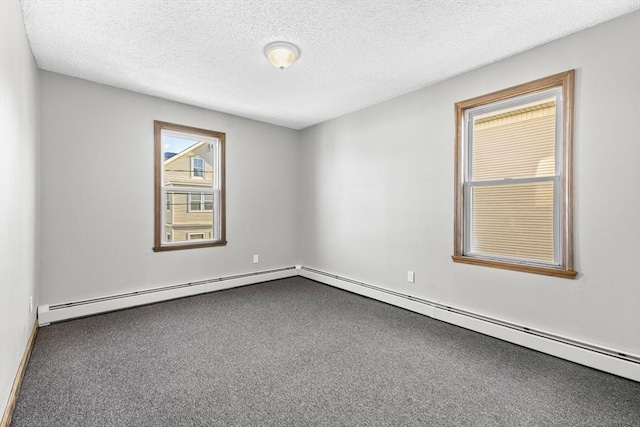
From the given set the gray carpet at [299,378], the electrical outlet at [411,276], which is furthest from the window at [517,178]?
the gray carpet at [299,378]

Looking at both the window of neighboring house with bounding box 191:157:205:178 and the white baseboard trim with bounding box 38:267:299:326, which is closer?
the white baseboard trim with bounding box 38:267:299:326

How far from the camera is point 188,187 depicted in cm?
422

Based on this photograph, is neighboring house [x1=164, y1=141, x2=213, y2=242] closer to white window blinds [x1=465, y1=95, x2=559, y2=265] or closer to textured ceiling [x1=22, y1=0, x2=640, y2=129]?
textured ceiling [x1=22, y1=0, x2=640, y2=129]

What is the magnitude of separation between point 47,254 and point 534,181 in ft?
15.3

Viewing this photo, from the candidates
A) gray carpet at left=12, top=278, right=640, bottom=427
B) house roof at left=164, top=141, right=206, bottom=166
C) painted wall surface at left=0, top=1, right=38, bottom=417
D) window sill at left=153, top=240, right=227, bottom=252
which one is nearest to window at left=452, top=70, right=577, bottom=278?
gray carpet at left=12, top=278, right=640, bottom=427

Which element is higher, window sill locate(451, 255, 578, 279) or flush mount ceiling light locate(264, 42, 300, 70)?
flush mount ceiling light locate(264, 42, 300, 70)

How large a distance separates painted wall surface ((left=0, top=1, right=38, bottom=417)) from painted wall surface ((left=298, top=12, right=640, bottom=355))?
336 cm

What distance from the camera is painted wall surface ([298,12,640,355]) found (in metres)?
2.23

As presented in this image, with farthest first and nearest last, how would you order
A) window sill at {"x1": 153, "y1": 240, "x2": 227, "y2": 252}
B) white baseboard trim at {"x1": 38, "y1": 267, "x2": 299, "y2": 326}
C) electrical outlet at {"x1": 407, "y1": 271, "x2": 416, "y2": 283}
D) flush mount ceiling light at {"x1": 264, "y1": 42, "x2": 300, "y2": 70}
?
window sill at {"x1": 153, "y1": 240, "x2": 227, "y2": 252} → electrical outlet at {"x1": 407, "y1": 271, "x2": 416, "y2": 283} → white baseboard trim at {"x1": 38, "y1": 267, "x2": 299, "y2": 326} → flush mount ceiling light at {"x1": 264, "y1": 42, "x2": 300, "y2": 70}

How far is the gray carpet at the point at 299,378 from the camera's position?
1768 mm

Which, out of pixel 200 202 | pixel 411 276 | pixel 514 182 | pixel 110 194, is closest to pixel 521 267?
pixel 514 182

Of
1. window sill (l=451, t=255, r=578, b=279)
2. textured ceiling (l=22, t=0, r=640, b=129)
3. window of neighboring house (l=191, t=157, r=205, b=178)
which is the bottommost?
window sill (l=451, t=255, r=578, b=279)

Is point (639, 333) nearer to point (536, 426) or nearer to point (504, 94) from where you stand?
point (536, 426)

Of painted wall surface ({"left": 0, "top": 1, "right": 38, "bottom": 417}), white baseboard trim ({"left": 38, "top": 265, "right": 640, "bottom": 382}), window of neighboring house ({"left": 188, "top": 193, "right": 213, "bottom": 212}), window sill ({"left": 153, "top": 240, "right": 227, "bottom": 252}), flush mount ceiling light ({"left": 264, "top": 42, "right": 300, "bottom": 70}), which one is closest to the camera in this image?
painted wall surface ({"left": 0, "top": 1, "right": 38, "bottom": 417})
